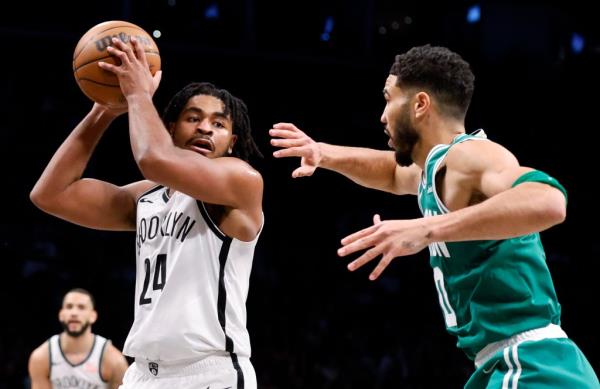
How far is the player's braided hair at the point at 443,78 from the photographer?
3.38 meters

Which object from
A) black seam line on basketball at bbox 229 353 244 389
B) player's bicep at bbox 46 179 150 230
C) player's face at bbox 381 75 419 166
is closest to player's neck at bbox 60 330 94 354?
player's bicep at bbox 46 179 150 230

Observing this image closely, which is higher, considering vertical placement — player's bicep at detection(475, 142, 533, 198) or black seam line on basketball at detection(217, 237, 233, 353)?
player's bicep at detection(475, 142, 533, 198)

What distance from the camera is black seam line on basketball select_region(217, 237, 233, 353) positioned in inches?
128

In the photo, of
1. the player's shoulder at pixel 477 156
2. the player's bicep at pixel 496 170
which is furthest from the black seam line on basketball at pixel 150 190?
the player's bicep at pixel 496 170

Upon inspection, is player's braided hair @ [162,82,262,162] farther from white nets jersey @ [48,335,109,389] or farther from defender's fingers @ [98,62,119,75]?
white nets jersey @ [48,335,109,389]

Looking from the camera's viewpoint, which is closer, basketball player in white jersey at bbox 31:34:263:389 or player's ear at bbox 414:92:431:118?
basketball player in white jersey at bbox 31:34:263:389

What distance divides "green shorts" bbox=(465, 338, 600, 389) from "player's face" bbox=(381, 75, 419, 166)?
908mm

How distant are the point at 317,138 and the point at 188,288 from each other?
758 centimetres

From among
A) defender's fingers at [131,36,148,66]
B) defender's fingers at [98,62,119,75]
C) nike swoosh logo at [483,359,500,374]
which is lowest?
nike swoosh logo at [483,359,500,374]

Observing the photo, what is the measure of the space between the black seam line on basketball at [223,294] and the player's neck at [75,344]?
15.2 feet

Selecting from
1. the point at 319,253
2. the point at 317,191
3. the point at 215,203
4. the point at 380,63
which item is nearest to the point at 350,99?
the point at 380,63

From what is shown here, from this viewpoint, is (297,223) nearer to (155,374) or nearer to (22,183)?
(22,183)

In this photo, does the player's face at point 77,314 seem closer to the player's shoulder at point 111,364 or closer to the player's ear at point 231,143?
the player's shoulder at point 111,364

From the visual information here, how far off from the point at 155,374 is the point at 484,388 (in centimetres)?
127
